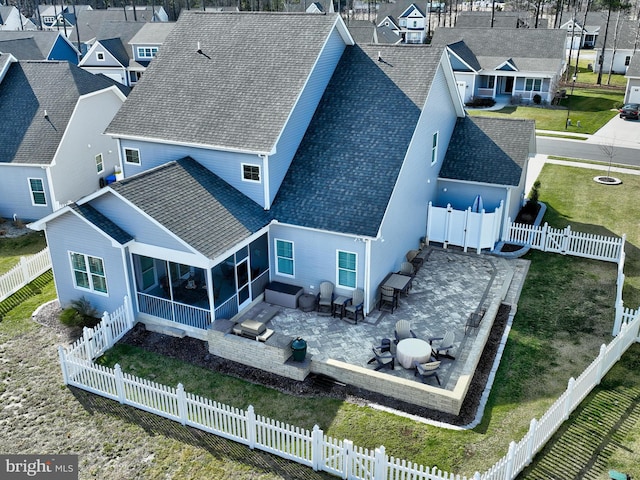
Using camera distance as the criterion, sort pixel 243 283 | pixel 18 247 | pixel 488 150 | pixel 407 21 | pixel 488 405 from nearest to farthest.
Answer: pixel 488 405
pixel 243 283
pixel 488 150
pixel 18 247
pixel 407 21

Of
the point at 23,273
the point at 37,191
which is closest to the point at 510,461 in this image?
the point at 23,273

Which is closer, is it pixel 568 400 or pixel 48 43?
pixel 568 400

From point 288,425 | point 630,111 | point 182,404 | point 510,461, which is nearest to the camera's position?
point 510,461

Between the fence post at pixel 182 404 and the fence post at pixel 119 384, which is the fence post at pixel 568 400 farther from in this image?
the fence post at pixel 119 384

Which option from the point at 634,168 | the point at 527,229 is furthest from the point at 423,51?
the point at 634,168

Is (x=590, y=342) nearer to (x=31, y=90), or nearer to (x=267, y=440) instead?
(x=267, y=440)

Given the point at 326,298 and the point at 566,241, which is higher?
the point at 566,241

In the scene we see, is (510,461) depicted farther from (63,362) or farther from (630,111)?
(630,111)

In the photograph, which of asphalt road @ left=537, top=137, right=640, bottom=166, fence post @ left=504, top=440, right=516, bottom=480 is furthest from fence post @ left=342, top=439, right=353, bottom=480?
asphalt road @ left=537, top=137, right=640, bottom=166
